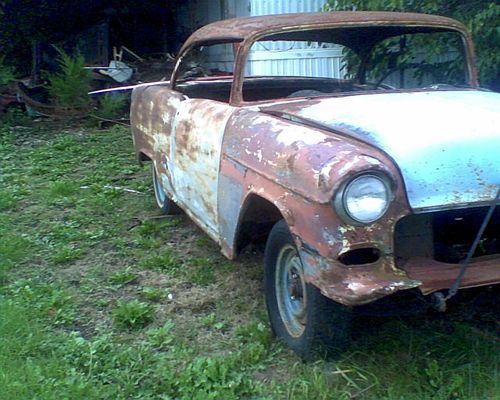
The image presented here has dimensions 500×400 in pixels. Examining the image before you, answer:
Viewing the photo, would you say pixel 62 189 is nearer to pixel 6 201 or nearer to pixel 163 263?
pixel 6 201

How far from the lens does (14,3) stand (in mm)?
14453

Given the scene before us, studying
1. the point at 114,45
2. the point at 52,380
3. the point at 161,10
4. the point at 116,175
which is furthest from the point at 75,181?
the point at 161,10

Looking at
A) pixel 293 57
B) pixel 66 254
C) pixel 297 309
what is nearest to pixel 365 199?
pixel 297 309

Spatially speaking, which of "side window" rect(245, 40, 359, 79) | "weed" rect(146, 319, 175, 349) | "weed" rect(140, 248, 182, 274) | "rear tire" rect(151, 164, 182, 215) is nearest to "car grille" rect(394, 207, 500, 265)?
"weed" rect(146, 319, 175, 349)

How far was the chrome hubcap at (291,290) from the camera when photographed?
3631mm

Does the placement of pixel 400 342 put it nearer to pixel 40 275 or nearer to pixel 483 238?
pixel 483 238

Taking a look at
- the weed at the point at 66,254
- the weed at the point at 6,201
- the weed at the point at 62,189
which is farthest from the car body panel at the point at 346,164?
the weed at the point at 62,189

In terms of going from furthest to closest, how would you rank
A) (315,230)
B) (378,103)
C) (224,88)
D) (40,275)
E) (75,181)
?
(75,181)
(224,88)
(40,275)
(378,103)
(315,230)

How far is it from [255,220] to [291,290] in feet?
1.72

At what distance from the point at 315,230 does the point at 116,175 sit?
4.99 metres

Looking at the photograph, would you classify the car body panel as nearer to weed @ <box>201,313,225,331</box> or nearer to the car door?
the car door

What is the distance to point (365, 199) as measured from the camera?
3.11 metres

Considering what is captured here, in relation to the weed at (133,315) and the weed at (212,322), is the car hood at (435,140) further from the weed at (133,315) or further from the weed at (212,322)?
the weed at (133,315)

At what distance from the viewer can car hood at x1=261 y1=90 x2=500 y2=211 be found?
10.6 feet
